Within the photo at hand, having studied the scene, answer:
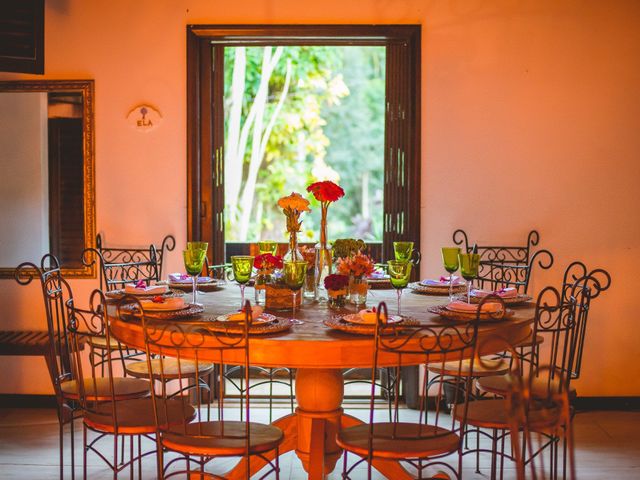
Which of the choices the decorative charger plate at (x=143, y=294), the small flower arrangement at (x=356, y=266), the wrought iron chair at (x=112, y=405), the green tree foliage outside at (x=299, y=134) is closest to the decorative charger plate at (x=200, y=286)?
the decorative charger plate at (x=143, y=294)

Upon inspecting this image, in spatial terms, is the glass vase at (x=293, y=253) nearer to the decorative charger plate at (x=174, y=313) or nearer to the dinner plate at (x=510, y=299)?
the decorative charger plate at (x=174, y=313)

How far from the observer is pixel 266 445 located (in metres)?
2.43

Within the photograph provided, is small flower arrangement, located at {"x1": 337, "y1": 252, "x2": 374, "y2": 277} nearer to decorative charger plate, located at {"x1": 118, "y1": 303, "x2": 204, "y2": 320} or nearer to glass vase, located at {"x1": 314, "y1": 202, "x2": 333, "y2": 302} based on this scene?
glass vase, located at {"x1": 314, "y1": 202, "x2": 333, "y2": 302}

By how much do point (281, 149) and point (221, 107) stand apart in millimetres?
4307

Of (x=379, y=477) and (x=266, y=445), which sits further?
(x=379, y=477)

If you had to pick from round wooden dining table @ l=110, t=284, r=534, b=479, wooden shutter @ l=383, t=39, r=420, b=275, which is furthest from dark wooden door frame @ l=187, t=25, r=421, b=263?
round wooden dining table @ l=110, t=284, r=534, b=479

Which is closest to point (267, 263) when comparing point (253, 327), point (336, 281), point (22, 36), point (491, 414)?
point (336, 281)

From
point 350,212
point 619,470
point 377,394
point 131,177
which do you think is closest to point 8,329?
point 131,177

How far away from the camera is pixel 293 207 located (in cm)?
330

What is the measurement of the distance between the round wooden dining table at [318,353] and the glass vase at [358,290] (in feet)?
0.33

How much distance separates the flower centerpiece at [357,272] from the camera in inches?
120

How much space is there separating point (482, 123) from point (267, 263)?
212 cm

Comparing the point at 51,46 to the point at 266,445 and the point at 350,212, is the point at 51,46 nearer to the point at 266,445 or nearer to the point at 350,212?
the point at 266,445

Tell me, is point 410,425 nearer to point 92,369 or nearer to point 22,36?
point 92,369
